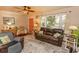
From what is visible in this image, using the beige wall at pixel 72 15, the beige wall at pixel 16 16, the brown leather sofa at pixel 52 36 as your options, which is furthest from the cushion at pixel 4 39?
the beige wall at pixel 72 15

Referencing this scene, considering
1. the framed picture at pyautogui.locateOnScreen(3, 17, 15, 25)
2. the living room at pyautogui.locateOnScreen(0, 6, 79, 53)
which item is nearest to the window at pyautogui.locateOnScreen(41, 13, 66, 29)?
the living room at pyautogui.locateOnScreen(0, 6, 79, 53)

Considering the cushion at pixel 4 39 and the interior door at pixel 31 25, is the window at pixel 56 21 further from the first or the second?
the cushion at pixel 4 39

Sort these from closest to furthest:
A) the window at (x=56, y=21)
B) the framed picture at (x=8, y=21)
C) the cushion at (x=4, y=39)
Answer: the cushion at (x=4, y=39), the window at (x=56, y=21), the framed picture at (x=8, y=21)

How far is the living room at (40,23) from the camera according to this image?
4426mm

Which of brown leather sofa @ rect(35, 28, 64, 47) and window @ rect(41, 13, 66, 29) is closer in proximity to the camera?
brown leather sofa @ rect(35, 28, 64, 47)

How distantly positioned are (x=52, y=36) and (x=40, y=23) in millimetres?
1428

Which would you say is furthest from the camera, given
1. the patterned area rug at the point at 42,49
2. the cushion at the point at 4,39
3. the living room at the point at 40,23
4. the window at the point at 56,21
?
the window at the point at 56,21

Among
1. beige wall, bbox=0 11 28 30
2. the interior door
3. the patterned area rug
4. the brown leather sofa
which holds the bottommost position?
the patterned area rug

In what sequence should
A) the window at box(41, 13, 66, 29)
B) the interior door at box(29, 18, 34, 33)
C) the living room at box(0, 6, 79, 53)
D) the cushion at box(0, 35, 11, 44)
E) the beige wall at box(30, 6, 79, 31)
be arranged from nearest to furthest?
the cushion at box(0, 35, 11, 44)
the beige wall at box(30, 6, 79, 31)
the living room at box(0, 6, 79, 53)
the window at box(41, 13, 66, 29)
the interior door at box(29, 18, 34, 33)

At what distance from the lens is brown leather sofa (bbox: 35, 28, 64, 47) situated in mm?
4442

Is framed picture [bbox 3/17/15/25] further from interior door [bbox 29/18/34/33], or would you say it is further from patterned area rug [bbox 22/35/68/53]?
patterned area rug [bbox 22/35/68/53]
